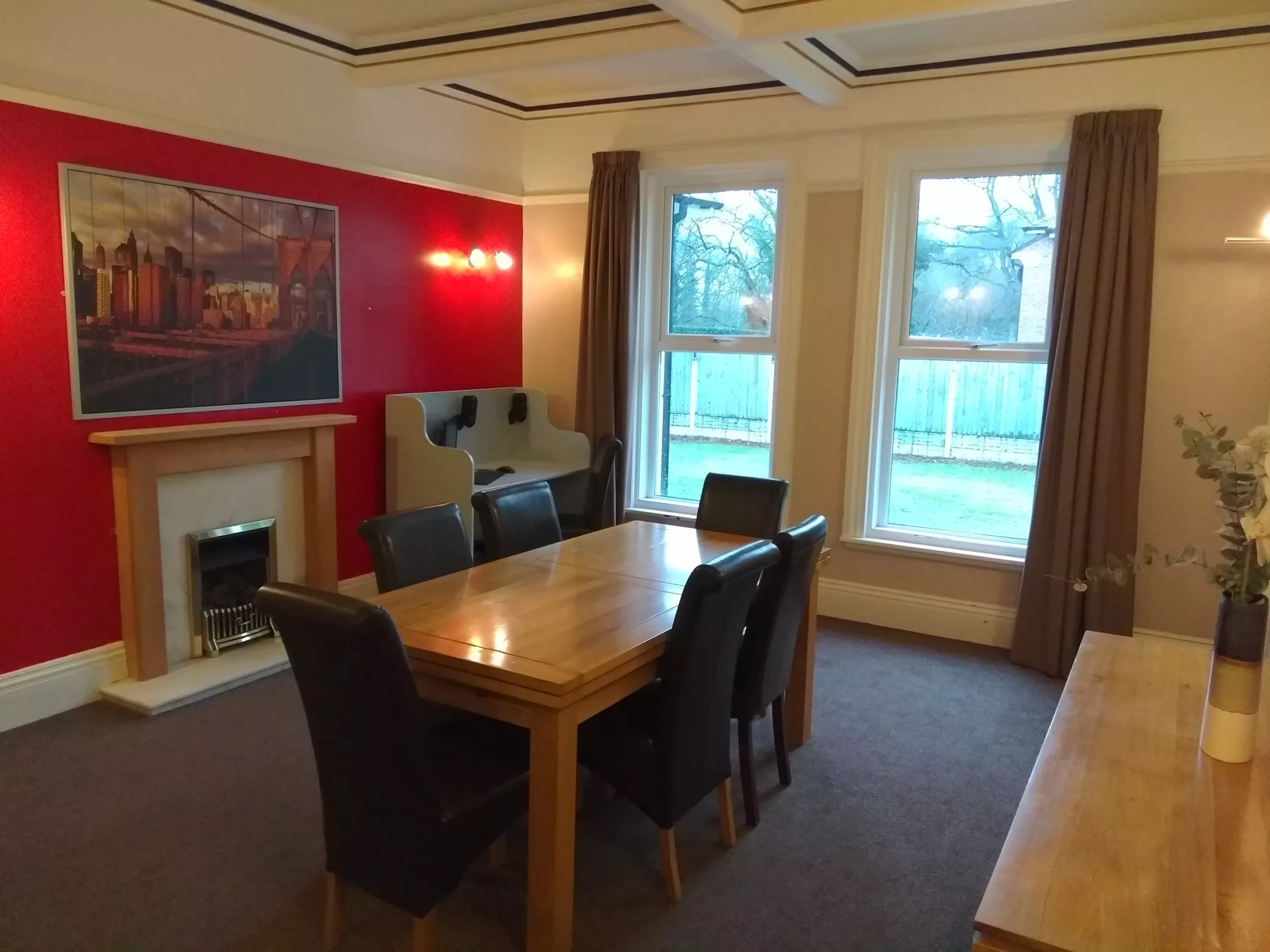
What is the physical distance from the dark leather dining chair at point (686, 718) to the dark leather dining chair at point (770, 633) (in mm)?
162

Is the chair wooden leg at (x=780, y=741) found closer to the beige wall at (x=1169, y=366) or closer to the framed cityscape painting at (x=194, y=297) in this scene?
the beige wall at (x=1169, y=366)

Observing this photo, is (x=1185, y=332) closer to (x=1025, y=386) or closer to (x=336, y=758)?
(x=1025, y=386)

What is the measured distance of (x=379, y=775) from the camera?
186 cm

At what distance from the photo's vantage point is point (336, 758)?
1.92m

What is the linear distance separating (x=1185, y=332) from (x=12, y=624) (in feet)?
15.5

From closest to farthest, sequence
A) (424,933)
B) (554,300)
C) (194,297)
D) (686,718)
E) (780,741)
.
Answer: (424,933) < (686,718) < (780,741) < (194,297) < (554,300)

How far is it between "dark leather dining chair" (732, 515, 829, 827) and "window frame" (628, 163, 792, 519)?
211 centimetres

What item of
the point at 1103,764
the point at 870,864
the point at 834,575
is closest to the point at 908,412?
the point at 834,575

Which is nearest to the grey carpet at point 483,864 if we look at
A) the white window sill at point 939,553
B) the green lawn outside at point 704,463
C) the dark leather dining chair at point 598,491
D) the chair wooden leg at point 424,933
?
the chair wooden leg at point 424,933

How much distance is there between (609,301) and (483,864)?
322 cm

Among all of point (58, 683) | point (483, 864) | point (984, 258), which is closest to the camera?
point (483, 864)

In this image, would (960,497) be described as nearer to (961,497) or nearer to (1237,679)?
(961,497)

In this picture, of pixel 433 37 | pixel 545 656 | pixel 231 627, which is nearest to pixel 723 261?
pixel 433 37

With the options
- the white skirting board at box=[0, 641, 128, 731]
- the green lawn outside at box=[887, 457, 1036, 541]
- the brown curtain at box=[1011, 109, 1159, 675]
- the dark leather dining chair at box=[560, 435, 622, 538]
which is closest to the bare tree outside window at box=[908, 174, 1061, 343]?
the brown curtain at box=[1011, 109, 1159, 675]
